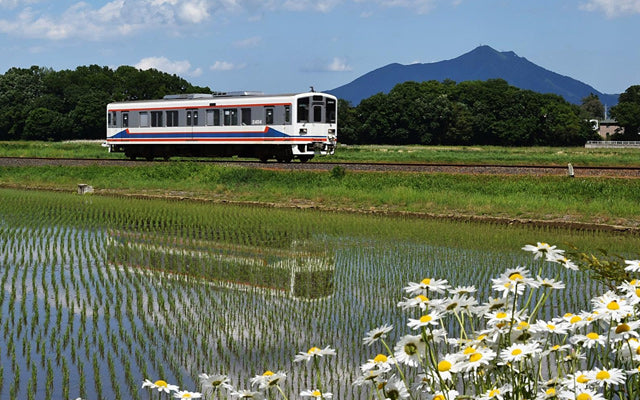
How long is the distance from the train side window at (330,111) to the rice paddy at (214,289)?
41.8 ft

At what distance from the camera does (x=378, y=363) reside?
11.2 feet

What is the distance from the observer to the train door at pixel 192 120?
33062mm

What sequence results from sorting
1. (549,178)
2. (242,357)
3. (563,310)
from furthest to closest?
(549,178)
(563,310)
(242,357)

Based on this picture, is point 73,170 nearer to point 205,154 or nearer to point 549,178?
point 205,154

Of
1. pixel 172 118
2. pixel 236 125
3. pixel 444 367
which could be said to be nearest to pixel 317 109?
pixel 236 125

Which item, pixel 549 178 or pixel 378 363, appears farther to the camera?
pixel 549 178

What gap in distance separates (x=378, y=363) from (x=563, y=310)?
5531mm

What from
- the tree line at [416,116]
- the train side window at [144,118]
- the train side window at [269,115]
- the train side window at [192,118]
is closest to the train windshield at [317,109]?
the train side window at [269,115]

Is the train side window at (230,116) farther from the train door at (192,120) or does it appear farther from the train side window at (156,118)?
the train side window at (156,118)

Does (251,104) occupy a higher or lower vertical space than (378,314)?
higher

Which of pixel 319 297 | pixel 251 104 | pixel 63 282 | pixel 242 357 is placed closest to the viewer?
pixel 242 357

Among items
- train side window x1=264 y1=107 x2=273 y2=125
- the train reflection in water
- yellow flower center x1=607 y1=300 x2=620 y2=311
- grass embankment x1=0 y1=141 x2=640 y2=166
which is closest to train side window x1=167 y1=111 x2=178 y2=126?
train side window x1=264 y1=107 x2=273 y2=125

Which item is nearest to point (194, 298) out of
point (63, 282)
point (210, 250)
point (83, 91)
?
point (63, 282)

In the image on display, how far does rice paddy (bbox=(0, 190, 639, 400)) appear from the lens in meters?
6.56
